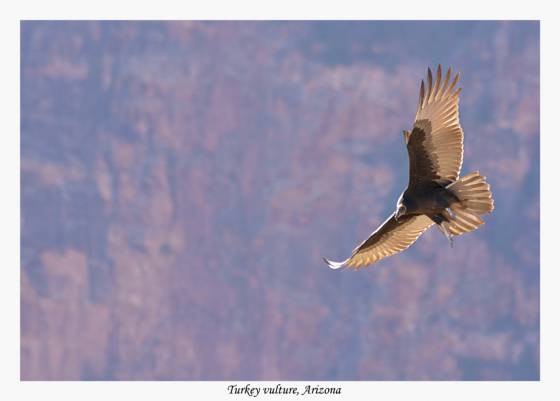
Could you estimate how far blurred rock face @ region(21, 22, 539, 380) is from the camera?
155 ft

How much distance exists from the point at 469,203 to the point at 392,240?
2.11 m

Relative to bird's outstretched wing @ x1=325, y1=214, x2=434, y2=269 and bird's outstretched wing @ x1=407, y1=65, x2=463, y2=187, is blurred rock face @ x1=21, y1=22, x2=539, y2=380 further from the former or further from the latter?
bird's outstretched wing @ x1=407, y1=65, x2=463, y2=187

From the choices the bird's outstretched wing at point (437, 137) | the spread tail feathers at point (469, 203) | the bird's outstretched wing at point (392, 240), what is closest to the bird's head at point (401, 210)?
the bird's outstretched wing at point (437, 137)

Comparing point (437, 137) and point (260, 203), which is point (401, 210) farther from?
point (260, 203)

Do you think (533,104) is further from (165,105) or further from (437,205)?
(437,205)

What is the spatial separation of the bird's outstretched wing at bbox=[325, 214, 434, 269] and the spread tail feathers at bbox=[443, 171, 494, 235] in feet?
5.08

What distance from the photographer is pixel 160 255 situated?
49.9 meters

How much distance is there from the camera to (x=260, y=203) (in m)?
49.7

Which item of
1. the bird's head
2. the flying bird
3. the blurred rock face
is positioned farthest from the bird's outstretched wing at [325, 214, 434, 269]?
the blurred rock face

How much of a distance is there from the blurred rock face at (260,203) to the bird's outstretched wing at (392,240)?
106ft

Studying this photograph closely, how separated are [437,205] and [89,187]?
3892 cm

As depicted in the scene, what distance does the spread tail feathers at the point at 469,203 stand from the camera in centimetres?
1188

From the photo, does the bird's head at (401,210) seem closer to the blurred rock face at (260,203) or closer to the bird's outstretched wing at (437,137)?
the bird's outstretched wing at (437,137)

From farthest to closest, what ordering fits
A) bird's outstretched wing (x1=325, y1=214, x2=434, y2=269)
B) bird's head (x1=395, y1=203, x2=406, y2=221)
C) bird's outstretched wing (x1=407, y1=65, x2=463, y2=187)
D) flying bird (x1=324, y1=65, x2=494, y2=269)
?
bird's outstretched wing (x1=325, y1=214, x2=434, y2=269)
bird's head (x1=395, y1=203, x2=406, y2=221)
bird's outstretched wing (x1=407, y1=65, x2=463, y2=187)
flying bird (x1=324, y1=65, x2=494, y2=269)
